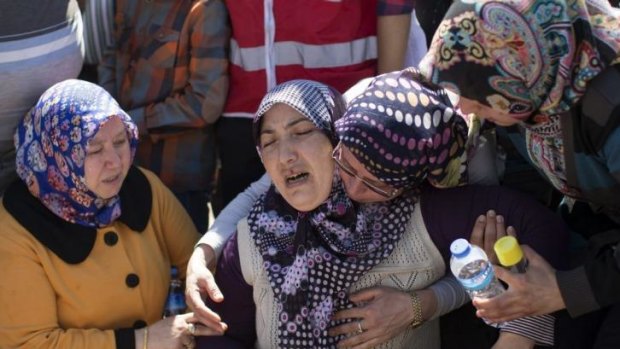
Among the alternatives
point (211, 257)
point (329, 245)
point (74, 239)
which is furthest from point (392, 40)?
point (74, 239)

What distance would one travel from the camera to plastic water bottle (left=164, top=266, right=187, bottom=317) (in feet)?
12.4

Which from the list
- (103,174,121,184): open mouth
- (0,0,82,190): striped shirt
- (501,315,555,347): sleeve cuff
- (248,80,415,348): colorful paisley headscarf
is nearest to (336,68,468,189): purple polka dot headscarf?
(248,80,415,348): colorful paisley headscarf

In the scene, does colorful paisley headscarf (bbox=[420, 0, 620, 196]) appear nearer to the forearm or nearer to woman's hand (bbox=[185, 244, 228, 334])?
the forearm

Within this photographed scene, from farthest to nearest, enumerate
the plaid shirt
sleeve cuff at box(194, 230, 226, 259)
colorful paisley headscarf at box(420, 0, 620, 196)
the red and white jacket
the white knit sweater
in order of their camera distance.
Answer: the plaid shirt < the red and white jacket < sleeve cuff at box(194, 230, 226, 259) < the white knit sweater < colorful paisley headscarf at box(420, 0, 620, 196)

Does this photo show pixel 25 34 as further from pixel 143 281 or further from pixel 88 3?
pixel 143 281

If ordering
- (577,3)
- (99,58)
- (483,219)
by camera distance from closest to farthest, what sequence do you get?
(577,3), (483,219), (99,58)

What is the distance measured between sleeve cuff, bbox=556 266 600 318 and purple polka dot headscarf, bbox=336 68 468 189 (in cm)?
52

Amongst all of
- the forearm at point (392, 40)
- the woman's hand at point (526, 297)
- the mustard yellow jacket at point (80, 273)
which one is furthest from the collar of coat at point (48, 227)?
the woman's hand at point (526, 297)

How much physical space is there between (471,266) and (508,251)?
0.12 m

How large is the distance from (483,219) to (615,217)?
40 centimetres

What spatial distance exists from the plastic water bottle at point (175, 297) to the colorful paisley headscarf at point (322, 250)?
679mm

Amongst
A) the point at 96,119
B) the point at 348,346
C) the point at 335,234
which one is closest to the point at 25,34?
the point at 96,119

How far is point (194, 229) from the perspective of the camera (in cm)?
378

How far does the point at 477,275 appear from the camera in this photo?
284 cm
